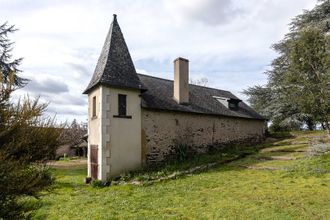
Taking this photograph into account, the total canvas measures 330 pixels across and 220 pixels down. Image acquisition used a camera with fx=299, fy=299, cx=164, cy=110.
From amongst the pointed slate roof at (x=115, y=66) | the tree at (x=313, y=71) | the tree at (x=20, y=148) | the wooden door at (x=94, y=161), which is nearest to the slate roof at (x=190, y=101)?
the pointed slate roof at (x=115, y=66)

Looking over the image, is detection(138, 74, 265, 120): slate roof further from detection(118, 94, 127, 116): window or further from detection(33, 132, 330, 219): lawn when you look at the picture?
detection(33, 132, 330, 219): lawn

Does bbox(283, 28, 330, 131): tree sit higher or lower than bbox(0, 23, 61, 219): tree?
higher

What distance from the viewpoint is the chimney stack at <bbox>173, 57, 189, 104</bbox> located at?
1802 centimetres

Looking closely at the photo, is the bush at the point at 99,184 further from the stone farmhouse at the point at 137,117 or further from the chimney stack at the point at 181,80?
the chimney stack at the point at 181,80

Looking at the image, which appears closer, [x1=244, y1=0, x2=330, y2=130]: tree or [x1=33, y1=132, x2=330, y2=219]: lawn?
[x1=33, y1=132, x2=330, y2=219]: lawn

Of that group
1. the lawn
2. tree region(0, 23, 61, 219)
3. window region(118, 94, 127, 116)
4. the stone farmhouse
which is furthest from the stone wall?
tree region(0, 23, 61, 219)

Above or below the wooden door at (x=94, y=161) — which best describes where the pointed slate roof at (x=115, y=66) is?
above

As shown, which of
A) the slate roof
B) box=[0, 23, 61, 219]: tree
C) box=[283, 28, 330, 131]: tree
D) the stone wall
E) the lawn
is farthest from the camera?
box=[283, 28, 330, 131]: tree

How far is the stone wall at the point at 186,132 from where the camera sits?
619 inches

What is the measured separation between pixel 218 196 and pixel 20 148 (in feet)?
21.6

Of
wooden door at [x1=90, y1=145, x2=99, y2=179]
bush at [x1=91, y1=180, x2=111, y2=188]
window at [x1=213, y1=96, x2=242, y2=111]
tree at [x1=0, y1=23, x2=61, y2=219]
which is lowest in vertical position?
bush at [x1=91, y1=180, x2=111, y2=188]

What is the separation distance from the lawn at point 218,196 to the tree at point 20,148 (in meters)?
0.90

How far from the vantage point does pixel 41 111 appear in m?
4.90

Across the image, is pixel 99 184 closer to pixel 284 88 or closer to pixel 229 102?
pixel 229 102
